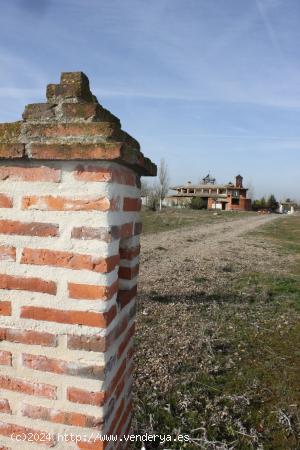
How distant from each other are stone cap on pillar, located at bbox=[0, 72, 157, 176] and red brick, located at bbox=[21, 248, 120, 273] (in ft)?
1.30

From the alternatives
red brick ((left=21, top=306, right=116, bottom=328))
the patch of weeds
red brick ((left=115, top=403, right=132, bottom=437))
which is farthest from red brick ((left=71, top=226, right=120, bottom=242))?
the patch of weeds

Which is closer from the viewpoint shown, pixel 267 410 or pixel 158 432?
pixel 158 432

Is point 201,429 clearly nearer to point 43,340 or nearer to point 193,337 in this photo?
point 193,337

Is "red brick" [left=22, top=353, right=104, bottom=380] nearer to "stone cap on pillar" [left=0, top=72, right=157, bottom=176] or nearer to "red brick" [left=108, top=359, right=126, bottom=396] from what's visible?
"red brick" [left=108, top=359, right=126, bottom=396]

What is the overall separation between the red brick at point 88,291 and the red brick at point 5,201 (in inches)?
17.2

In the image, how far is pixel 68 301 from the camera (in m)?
1.65

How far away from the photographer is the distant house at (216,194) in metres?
69.8

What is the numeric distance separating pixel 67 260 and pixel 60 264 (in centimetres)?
4

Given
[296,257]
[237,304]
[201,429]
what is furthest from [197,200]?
[201,429]

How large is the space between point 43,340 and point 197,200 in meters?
57.9

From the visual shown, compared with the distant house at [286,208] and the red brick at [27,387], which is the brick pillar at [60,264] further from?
the distant house at [286,208]

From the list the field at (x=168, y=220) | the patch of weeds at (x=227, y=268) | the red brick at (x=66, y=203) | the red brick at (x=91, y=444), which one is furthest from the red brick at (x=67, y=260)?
the field at (x=168, y=220)

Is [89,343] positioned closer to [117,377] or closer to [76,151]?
[117,377]

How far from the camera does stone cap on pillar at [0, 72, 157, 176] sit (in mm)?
1577
